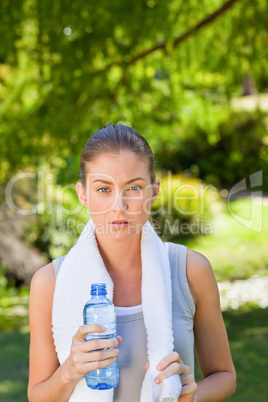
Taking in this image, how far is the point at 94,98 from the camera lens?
6.18m

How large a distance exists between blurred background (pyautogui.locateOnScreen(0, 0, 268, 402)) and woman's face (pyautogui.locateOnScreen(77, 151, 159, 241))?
2.94 m

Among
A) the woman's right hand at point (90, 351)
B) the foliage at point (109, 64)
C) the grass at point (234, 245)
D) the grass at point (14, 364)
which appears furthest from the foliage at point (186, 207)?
the woman's right hand at point (90, 351)

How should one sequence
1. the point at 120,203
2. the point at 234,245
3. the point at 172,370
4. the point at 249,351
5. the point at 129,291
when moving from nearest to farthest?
the point at 172,370, the point at 120,203, the point at 129,291, the point at 249,351, the point at 234,245

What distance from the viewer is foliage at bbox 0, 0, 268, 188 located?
5477 mm

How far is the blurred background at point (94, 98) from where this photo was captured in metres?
5.52

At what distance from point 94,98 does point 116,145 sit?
4469 mm

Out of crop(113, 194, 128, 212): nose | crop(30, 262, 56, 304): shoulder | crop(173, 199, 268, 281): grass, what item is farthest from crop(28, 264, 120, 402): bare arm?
crop(173, 199, 268, 281): grass

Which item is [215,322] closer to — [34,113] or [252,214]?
[34,113]

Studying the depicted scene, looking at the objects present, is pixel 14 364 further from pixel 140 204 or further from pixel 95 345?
pixel 95 345

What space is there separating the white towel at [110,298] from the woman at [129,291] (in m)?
0.03

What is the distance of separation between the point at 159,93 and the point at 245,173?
9.32 metres

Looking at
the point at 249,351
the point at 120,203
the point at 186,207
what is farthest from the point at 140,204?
the point at 186,207

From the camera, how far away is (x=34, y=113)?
6246 mm

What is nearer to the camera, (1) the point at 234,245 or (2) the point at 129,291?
(2) the point at 129,291
